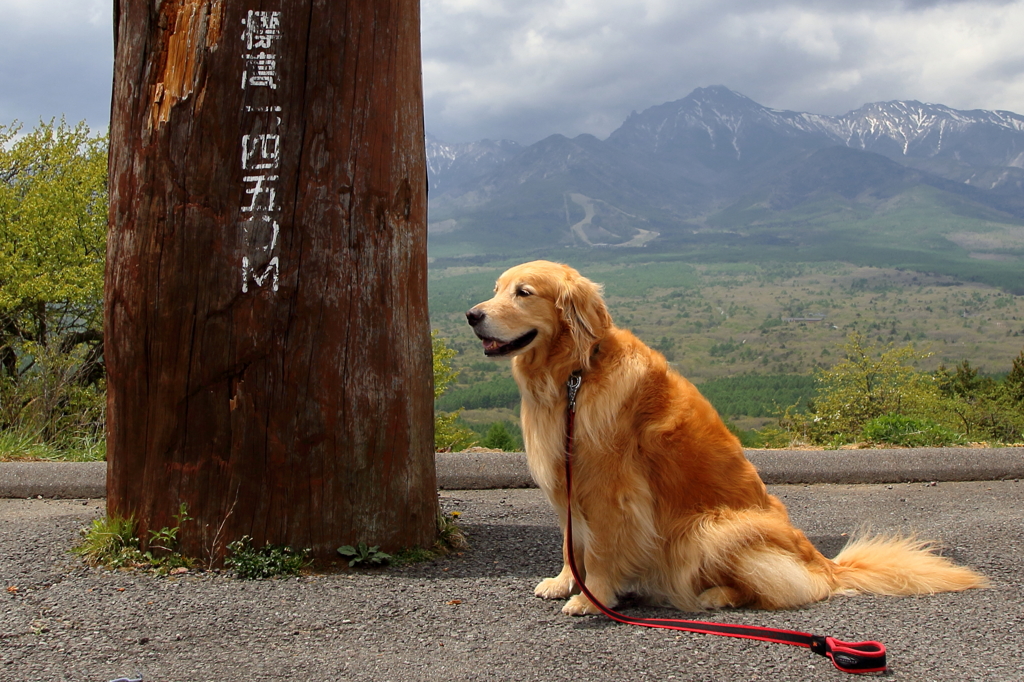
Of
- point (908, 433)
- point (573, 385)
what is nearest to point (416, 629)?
point (573, 385)

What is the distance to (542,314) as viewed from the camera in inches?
172

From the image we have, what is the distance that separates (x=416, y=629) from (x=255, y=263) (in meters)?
2.24

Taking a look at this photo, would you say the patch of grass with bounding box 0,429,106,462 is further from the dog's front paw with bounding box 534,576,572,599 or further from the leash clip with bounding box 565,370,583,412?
the leash clip with bounding box 565,370,583,412

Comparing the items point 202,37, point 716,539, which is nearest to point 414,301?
point 202,37

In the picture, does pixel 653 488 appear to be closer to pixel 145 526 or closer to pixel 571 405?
pixel 571 405

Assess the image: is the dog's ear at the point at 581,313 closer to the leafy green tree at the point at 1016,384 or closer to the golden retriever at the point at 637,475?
the golden retriever at the point at 637,475

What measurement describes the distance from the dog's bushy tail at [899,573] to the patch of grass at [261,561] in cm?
326

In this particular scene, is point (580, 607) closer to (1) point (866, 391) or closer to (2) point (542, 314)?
(2) point (542, 314)

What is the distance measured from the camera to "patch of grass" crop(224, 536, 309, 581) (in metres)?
4.66

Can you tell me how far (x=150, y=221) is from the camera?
15.0 ft

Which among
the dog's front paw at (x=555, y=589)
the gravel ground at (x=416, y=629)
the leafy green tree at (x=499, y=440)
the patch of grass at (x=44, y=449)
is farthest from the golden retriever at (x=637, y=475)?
the leafy green tree at (x=499, y=440)

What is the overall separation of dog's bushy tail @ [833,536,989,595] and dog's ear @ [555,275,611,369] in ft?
6.76

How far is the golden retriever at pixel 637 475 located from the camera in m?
4.37

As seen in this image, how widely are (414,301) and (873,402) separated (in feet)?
37.2
